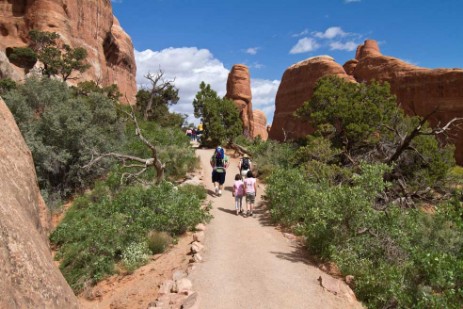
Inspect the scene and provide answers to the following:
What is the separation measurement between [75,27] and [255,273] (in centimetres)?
4342

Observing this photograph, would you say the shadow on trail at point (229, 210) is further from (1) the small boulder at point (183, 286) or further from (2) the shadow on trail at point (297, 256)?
(1) the small boulder at point (183, 286)

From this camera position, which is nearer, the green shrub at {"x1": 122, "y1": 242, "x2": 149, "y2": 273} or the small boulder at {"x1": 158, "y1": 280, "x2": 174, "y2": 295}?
the small boulder at {"x1": 158, "y1": 280, "x2": 174, "y2": 295}

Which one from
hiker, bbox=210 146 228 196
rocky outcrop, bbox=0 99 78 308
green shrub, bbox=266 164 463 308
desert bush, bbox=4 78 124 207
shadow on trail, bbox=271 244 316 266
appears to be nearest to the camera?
rocky outcrop, bbox=0 99 78 308

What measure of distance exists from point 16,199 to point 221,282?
4.85 metres

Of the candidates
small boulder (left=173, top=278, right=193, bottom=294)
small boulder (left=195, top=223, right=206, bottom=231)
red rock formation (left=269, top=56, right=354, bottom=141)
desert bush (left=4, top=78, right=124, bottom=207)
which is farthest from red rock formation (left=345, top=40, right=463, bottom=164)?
small boulder (left=173, top=278, right=193, bottom=294)

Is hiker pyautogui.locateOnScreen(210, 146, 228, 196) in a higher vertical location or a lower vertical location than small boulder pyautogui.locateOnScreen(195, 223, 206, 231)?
higher

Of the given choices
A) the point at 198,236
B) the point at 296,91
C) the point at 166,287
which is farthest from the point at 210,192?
the point at 296,91

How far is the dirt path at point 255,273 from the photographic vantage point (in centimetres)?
735

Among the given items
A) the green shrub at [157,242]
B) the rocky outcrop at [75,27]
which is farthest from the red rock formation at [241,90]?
the green shrub at [157,242]

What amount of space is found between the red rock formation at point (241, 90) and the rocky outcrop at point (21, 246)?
40.7 meters

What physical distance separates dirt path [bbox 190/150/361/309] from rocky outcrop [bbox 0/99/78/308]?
369 cm

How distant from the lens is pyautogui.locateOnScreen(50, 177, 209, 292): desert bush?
10.1m

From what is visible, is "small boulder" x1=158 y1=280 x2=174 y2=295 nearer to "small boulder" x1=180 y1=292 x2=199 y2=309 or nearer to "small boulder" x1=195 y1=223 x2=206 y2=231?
"small boulder" x1=180 y1=292 x2=199 y2=309

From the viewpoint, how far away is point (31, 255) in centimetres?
387
